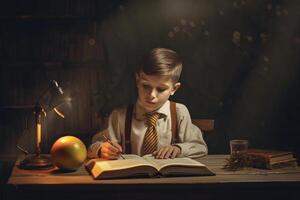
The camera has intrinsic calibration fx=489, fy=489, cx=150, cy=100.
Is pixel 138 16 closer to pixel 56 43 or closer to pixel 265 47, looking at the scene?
pixel 56 43

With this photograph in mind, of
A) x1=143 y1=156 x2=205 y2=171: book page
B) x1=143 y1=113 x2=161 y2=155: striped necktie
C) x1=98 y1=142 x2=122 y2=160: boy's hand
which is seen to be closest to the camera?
x1=143 y1=156 x2=205 y2=171: book page

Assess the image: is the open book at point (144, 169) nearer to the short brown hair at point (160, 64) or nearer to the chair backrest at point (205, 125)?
the short brown hair at point (160, 64)

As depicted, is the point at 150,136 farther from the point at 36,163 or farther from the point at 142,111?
the point at 36,163

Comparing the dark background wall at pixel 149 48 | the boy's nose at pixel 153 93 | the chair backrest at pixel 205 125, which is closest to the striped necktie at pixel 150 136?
the boy's nose at pixel 153 93

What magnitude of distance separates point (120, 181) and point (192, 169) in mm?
372

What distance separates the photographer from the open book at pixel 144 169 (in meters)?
2.33

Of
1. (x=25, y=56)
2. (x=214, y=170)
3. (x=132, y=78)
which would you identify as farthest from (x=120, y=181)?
(x=25, y=56)

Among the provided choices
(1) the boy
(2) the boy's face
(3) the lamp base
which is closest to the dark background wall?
(1) the boy

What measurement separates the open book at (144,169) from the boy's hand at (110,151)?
18 cm

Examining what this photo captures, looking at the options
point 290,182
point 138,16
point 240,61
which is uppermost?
point 138,16

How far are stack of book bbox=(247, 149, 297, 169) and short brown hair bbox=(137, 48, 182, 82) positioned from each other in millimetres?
660

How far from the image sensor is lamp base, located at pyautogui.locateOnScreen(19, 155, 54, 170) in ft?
8.44

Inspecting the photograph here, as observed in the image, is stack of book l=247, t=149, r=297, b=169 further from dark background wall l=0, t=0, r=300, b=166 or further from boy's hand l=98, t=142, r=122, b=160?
dark background wall l=0, t=0, r=300, b=166

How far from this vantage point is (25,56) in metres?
3.78
